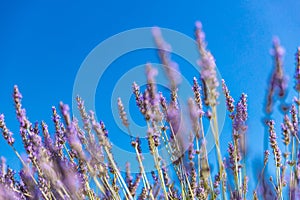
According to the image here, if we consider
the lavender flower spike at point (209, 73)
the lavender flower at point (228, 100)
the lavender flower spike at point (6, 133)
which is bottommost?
the lavender flower spike at point (209, 73)

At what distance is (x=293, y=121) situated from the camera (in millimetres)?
1564

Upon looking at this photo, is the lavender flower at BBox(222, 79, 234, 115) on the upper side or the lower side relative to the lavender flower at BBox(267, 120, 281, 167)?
upper

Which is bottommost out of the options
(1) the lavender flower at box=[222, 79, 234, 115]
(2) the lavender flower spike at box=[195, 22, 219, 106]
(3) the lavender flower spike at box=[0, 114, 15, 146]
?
(2) the lavender flower spike at box=[195, 22, 219, 106]

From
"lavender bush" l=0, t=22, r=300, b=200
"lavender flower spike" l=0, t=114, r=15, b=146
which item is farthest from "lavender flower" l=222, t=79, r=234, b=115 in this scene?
"lavender flower spike" l=0, t=114, r=15, b=146

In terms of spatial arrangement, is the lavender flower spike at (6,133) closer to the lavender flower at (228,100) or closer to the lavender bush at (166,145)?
the lavender bush at (166,145)

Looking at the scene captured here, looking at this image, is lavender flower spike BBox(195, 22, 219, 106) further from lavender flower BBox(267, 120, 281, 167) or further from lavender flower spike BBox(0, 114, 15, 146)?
lavender flower spike BBox(0, 114, 15, 146)

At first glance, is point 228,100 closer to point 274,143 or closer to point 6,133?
point 274,143

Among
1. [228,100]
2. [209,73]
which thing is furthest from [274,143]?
[209,73]

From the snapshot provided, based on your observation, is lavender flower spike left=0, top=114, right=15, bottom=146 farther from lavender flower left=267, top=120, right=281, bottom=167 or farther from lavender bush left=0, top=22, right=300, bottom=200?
lavender flower left=267, top=120, right=281, bottom=167

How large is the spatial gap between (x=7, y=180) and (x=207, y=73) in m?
1.21

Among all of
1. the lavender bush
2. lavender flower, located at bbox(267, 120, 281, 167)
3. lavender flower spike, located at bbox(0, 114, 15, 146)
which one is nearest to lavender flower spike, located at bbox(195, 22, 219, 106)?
the lavender bush

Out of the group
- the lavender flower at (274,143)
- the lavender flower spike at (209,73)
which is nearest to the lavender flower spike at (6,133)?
the lavender flower spike at (209,73)

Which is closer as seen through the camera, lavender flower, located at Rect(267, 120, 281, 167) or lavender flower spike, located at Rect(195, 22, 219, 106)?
lavender flower spike, located at Rect(195, 22, 219, 106)

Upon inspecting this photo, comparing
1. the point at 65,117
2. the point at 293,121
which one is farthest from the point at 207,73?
the point at 293,121
